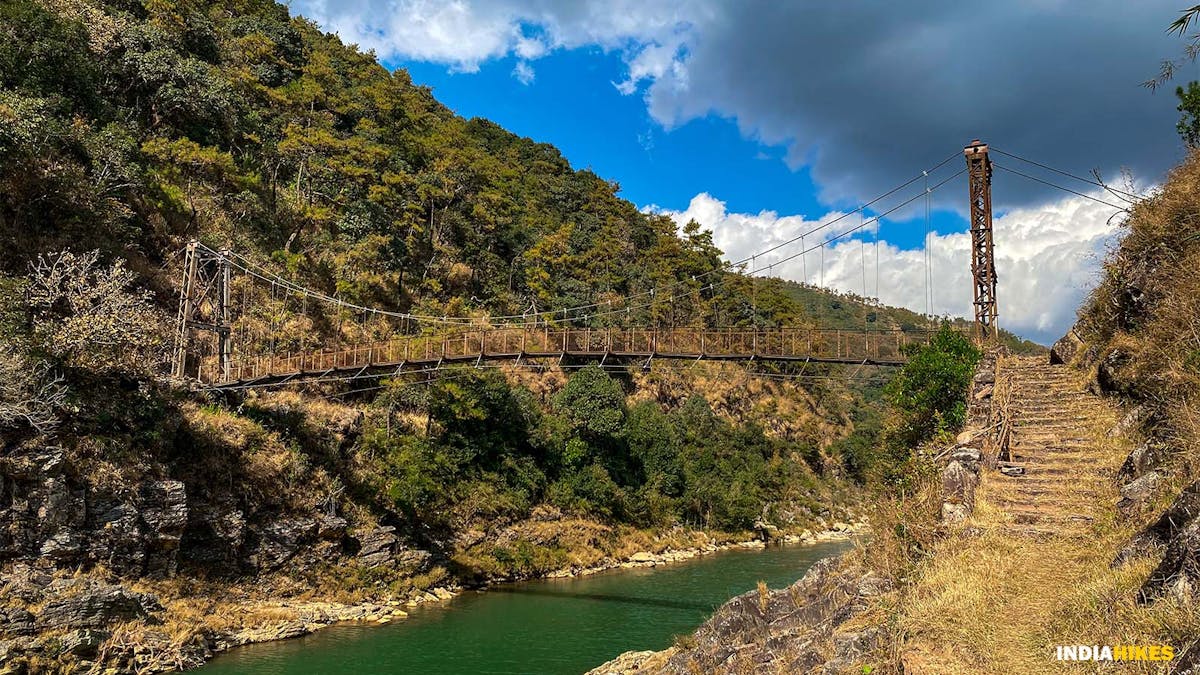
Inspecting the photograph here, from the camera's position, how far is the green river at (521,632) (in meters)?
12.4

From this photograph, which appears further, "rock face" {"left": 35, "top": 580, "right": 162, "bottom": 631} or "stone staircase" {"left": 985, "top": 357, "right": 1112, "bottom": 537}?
"rock face" {"left": 35, "top": 580, "right": 162, "bottom": 631}

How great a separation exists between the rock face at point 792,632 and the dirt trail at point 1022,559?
0.62m

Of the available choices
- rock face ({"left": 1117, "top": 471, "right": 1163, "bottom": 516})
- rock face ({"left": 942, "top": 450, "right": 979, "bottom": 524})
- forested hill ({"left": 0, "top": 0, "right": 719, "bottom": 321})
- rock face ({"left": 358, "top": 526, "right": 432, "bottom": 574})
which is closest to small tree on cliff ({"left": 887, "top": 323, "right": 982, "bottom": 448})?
rock face ({"left": 942, "top": 450, "right": 979, "bottom": 524})

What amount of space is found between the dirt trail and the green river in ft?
26.8

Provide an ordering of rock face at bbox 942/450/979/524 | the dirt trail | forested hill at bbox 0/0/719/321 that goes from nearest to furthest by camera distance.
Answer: the dirt trail → rock face at bbox 942/450/979/524 → forested hill at bbox 0/0/719/321

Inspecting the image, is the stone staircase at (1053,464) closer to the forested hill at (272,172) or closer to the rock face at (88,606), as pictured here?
the rock face at (88,606)

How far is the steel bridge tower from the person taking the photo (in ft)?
43.5

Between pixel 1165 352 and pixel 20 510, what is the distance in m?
16.2

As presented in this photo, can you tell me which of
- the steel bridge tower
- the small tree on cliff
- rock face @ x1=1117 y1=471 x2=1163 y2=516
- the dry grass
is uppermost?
the steel bridge tower

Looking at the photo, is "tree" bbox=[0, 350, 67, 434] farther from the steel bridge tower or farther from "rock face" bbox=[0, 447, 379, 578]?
the steel bridge tower

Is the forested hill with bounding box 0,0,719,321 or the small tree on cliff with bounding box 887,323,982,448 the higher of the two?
the forested hill with bounding box 0,0,719,321

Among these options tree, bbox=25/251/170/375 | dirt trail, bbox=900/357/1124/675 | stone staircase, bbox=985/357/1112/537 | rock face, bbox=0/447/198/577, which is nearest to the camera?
dirt trail, bbox=900/357/1124/675

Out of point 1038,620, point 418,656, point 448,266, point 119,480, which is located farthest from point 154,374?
point 1038,620

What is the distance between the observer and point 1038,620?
4582 mm
